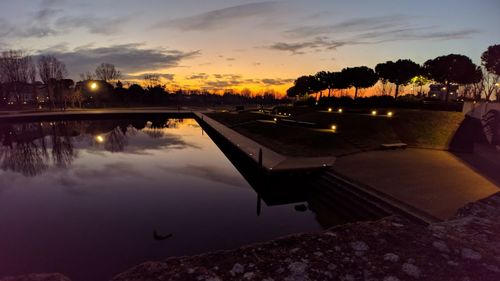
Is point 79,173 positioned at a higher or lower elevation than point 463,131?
lower

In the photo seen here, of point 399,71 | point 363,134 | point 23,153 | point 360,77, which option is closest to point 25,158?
point 23,153

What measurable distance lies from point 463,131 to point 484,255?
63.3 ft

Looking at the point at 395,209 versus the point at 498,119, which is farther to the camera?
the point at 498,119

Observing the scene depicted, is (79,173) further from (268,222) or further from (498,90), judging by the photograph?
(498,90)

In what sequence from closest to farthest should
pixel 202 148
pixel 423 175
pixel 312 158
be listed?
pixel 423 175 < pixel 312 158 < pixel 202 148

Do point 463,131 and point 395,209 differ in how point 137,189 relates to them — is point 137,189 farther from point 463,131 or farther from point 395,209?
point 463,131

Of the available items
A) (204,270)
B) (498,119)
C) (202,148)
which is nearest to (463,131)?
(498,119)

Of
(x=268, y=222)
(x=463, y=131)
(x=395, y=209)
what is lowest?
(x=268, y=222)

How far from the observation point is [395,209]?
9016mm

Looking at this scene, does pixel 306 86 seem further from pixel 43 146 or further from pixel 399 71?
pixel 43 146

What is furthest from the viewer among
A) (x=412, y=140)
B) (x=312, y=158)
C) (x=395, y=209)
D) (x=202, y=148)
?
(x=202, y=148)

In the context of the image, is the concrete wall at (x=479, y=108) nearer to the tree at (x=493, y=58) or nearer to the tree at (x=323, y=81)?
the tree at (x=493, y=58)

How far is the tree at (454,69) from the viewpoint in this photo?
36344 mm

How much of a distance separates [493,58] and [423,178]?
33.4m
